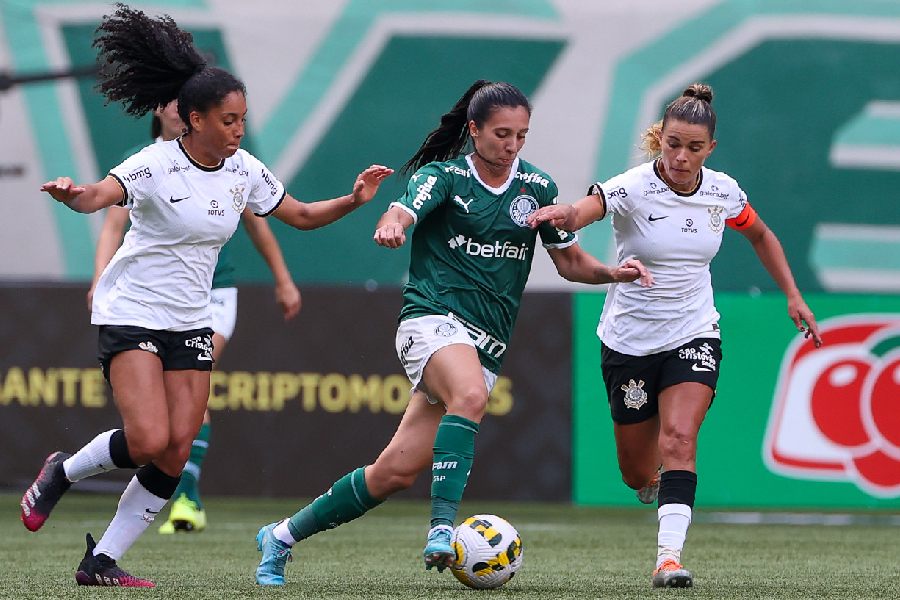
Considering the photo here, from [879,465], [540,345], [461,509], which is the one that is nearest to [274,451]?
[461,509]

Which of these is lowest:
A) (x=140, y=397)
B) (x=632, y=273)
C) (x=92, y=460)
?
(x=92, y=460)

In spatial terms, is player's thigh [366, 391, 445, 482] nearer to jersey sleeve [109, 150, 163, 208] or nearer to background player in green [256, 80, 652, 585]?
background player in green [256, 80, 652, 585]

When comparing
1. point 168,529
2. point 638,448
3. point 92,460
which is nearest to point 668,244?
point 638,448

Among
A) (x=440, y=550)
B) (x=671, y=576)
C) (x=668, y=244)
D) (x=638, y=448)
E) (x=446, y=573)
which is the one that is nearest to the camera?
(x=440, y=550)

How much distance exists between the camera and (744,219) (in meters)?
5.98

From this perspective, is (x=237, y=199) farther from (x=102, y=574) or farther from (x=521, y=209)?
(x=102, y=574)

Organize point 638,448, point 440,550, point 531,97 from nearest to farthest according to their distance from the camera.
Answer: point 440,550, point 638,448, point 531,97

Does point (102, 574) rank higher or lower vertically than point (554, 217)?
lower

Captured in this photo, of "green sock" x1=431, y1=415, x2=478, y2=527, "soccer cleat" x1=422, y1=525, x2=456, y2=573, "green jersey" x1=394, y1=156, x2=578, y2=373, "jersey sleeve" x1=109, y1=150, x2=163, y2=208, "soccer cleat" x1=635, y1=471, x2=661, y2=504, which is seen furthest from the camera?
"soccer cleat" x1=635, y1=471, x2=661, y2=504

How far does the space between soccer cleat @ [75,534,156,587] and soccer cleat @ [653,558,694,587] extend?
5.87ft

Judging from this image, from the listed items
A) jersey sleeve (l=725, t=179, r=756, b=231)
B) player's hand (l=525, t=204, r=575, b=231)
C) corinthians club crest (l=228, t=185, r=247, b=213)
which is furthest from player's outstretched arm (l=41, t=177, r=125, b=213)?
jersey sleeve (l=725, t=179, r=756, b=231)

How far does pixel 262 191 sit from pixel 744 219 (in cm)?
200

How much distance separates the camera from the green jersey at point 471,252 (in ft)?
16.9

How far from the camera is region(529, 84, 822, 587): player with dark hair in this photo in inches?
216
